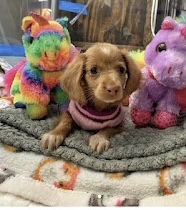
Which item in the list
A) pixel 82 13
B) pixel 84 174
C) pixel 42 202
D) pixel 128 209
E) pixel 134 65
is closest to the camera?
pixel 128 209

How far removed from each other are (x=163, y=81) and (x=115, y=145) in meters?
0.24

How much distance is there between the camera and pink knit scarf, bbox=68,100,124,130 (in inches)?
46.8

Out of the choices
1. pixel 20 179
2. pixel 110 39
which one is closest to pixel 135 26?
pixel 110 39

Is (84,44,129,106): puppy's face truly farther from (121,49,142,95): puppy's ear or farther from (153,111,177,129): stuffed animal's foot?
(153,111,177,129): stuffed animal's foot

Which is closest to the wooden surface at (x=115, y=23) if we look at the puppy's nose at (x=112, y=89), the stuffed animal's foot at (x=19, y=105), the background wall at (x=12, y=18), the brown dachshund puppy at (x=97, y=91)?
the background wall at (x=12, y=18)

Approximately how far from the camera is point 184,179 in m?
0.98

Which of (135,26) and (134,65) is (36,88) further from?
(135,26)

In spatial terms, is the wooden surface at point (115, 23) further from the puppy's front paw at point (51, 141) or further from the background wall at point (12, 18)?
the puppy's front paw at point (51, 141)

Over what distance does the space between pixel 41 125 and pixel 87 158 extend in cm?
24

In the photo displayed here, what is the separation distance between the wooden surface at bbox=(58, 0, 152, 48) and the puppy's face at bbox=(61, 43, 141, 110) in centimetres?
127

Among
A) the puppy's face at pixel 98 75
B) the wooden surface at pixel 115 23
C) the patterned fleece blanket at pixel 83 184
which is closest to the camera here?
the patterned fleece blanket at pixel 83 184

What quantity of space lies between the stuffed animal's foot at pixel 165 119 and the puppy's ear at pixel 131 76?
0.38 feet

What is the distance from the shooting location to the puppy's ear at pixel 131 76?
120cm

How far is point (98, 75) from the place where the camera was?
114 centimetres
